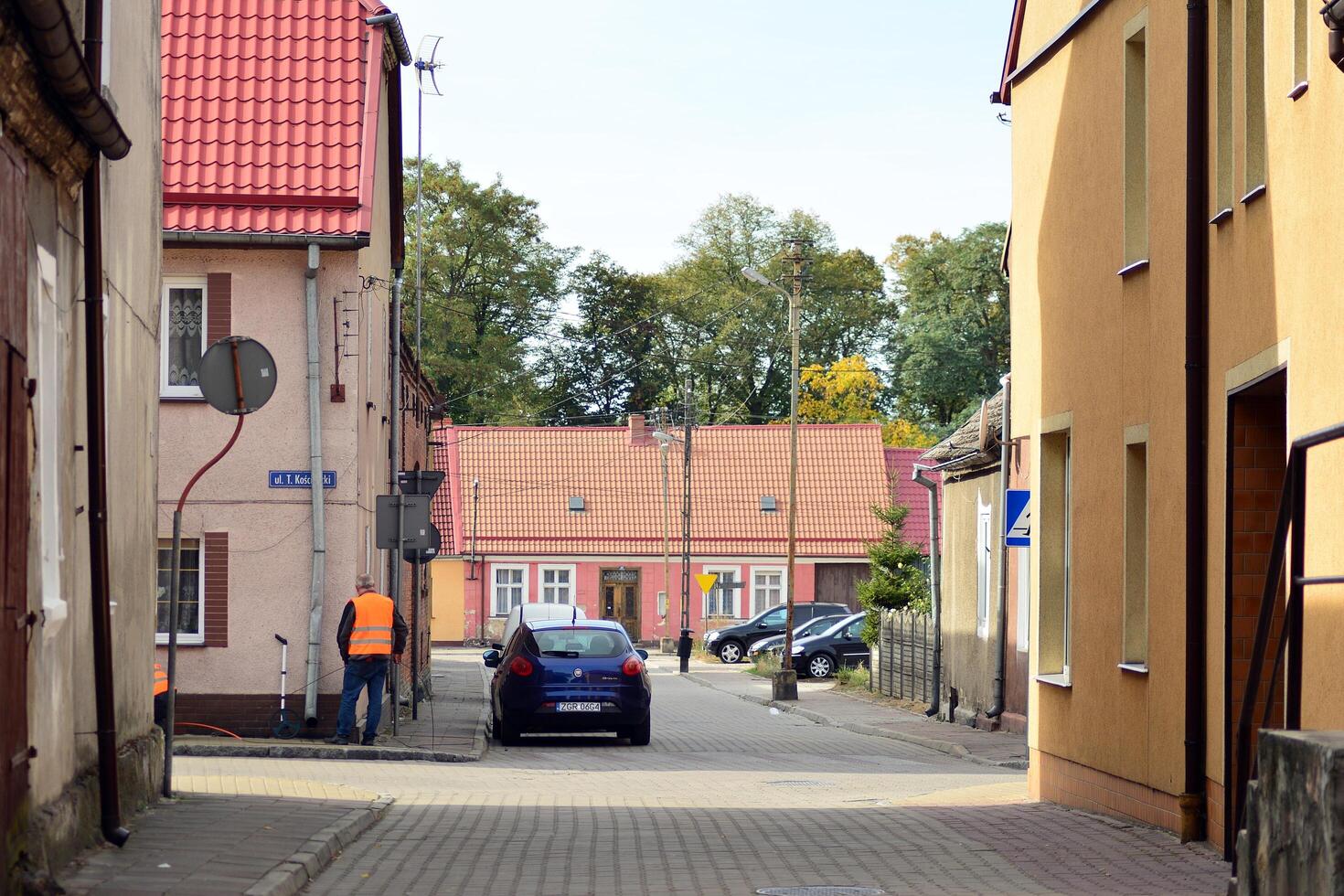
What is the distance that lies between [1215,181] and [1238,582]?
8.57 feet

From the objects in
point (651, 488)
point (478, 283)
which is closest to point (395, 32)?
point (651, 488)

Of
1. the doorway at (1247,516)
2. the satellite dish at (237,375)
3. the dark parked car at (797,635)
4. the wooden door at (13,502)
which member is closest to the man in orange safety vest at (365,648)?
the satellite dish at (237,375)

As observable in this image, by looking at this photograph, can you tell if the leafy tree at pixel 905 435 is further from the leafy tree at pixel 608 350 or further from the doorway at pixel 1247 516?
the doorway at pixel 1247 516

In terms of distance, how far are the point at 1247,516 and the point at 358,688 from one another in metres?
11.2

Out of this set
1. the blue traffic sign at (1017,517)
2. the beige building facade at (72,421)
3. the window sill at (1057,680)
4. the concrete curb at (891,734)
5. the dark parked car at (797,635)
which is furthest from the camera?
the dark parked car at (797,635)

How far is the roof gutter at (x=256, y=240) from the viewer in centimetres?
2073

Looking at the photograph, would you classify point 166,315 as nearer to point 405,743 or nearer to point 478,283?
point 405,743

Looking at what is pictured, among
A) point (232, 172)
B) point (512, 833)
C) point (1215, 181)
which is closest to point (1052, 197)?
point (1215, 181)

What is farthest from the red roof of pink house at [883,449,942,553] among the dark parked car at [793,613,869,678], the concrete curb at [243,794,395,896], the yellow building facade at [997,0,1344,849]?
the concrete curb at [243,794,395,896]

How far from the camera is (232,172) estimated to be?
70.3 feet

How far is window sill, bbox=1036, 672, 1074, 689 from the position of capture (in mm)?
15580

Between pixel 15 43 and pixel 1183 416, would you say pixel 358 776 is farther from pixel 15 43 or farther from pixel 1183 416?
pixel 15 43

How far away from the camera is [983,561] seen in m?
26.0

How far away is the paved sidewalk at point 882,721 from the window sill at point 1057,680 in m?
4.54
